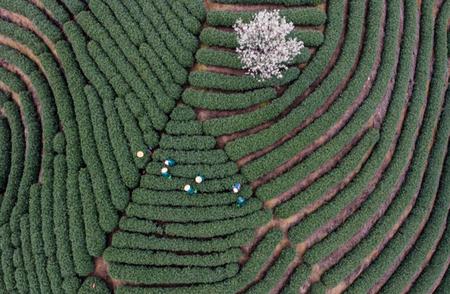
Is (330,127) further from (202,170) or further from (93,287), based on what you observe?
(93,287)

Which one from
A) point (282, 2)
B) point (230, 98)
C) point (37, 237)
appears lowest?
point (37, 237)

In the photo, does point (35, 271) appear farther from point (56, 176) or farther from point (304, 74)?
point (304, 74)

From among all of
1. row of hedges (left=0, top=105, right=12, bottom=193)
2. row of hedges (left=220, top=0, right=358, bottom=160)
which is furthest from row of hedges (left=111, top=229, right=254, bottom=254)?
row of hedges (left=0, top=105, right=12, bottom=193)

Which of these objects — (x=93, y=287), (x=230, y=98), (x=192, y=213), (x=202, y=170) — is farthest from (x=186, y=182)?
(x=93, y=287)

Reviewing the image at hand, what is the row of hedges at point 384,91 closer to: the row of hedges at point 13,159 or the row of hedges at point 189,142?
the row of hedges at point 189,142

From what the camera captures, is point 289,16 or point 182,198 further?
point 289,16

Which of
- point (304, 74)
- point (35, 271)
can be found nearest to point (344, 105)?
point (304, 74)

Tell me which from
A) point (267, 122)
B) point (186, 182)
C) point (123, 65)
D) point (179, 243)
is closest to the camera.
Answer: point (179, 243)
